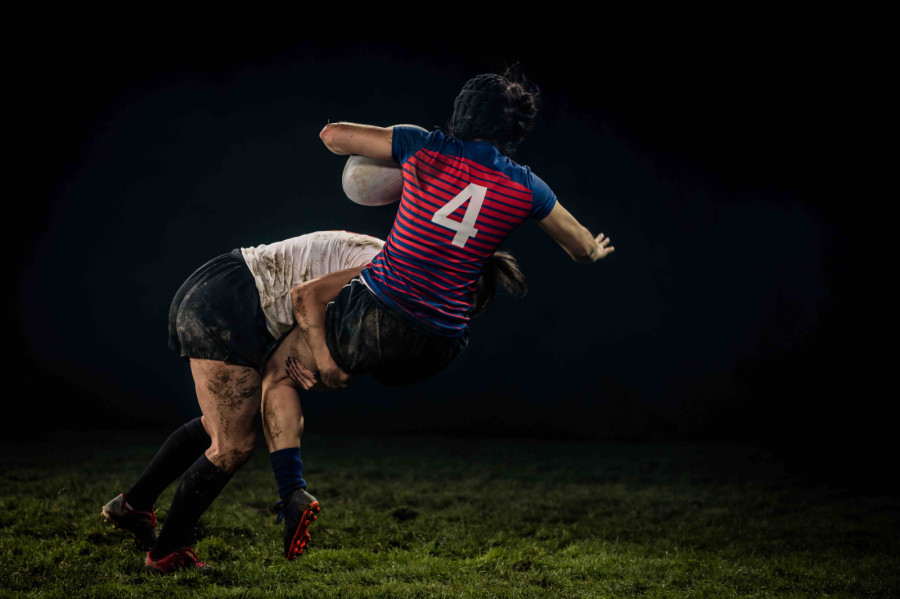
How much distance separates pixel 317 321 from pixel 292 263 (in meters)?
0.41

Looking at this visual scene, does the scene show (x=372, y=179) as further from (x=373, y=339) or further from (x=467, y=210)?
(x=373, y=339)

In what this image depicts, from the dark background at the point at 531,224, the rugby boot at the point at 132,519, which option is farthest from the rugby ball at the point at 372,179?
the dark background at the point at 531,224

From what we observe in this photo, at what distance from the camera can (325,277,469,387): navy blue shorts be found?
2.42m

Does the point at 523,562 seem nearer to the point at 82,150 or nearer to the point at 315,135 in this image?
the point at 315,135

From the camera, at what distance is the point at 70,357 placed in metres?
8.41

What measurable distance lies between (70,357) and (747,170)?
7503 mm

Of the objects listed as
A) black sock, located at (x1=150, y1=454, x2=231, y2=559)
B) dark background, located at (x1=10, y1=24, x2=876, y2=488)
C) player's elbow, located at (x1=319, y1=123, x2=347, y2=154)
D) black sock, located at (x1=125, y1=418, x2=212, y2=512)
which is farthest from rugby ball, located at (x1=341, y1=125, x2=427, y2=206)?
dark background, located at (x1=10, y1=24, x2=876, y2=488)

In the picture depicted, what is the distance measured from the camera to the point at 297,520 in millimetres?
2570

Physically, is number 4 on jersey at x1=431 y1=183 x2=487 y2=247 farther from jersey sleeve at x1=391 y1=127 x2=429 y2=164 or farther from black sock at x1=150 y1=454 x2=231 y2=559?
black sock at x1=150 y1=454 x2=231 y2=559

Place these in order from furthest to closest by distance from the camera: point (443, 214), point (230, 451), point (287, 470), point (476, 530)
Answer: point (476, 530)
point (230, 451)
point (287, 470)
point (443, 214)

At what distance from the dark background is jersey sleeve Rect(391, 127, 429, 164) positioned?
6.13 meters

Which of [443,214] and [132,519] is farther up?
[443,214]

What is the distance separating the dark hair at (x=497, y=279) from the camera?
2.73 m

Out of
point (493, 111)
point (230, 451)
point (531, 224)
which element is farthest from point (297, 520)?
point (531, 224)
